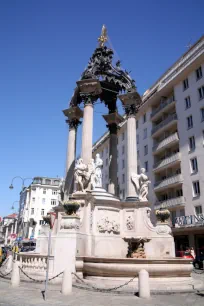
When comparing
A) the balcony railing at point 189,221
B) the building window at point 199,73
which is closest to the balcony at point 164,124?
the building window at point 199,73

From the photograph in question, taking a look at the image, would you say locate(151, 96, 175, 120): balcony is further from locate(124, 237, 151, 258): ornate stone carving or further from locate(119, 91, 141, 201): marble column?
locate(124, 237, 151, 258): ornate stone carving

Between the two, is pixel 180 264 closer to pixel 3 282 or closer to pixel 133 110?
pixel 3 282

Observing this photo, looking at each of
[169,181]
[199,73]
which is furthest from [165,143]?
[199,73]

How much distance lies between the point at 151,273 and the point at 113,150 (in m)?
12.0

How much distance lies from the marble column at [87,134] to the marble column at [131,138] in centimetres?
327

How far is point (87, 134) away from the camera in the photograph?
1892cm

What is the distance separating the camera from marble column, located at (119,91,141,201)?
1895cm

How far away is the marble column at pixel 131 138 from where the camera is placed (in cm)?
1895

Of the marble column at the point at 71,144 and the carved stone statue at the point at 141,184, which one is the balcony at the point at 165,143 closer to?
the marble column at the point at 71,144

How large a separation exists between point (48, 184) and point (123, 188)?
4982 centimetres

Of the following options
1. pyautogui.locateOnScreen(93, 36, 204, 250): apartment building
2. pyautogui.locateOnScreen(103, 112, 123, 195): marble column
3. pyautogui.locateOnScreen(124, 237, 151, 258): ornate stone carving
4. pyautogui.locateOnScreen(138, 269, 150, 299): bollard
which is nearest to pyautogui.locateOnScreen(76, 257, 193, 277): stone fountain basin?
pyautogui.locateOnScreen(138, 269, 150, 299): bollard

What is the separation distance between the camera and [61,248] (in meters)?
13.0

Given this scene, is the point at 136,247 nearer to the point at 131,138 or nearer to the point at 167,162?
the point at 131,138

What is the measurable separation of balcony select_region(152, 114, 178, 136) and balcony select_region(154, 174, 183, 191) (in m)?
8.74
